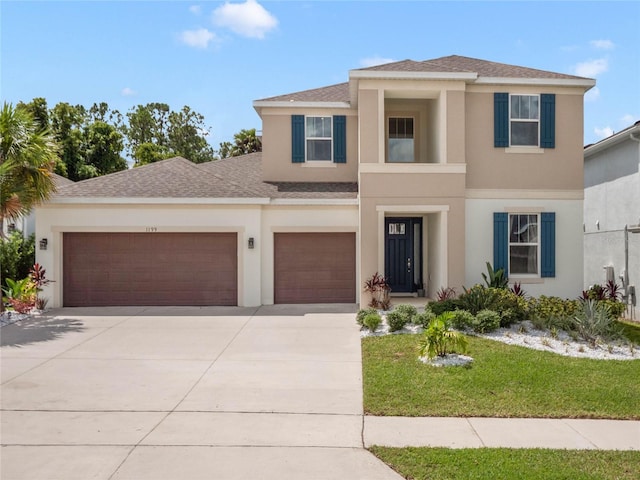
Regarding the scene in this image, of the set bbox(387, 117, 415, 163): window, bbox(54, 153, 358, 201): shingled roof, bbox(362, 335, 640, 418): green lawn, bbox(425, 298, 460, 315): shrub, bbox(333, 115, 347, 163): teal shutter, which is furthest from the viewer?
bbox(333, 115, 347, 163): teal shutter

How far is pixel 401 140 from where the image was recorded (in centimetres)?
1498

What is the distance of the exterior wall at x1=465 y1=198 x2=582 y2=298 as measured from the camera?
1312 centimetres

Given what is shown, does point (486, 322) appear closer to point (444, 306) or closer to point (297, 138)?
point (444, 306)

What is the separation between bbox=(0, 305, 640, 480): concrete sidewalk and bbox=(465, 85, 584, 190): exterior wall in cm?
649

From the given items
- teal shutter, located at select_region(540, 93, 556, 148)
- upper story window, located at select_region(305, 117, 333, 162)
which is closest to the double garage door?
upper story window, located at select_region(305, 117, 333, 162)

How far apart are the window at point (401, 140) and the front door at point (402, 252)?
1.96 m

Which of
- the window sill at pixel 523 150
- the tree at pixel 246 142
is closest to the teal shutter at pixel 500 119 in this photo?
the window sill at pixel 523 150

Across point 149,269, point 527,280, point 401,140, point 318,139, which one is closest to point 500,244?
point 527,280

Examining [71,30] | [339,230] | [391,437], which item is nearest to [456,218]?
[339,230]

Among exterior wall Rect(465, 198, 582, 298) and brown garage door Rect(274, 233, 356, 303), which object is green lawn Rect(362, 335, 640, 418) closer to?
exterior wall Rect(465, 198, 582, 298)

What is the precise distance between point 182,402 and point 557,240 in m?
11.2

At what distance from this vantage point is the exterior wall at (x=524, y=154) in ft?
43.2

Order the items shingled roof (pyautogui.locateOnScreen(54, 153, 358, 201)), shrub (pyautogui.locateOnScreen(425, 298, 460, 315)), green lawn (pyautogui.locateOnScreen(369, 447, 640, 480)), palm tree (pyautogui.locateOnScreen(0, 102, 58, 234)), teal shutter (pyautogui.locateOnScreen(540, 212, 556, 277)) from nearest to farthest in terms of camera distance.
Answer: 1. green lawn (pyautogui.locateOnScreen(369, 447, 640, 480))
2. shrub (pyautogui.locateOnScreen(425, 298, 460, 315))
3. palm tree (pyautogui.locateOnScreen(0, 102, 58, 234))
4. teal shutter (pyautogui.locateOnScreen(540, 212, 556, 277))
5. shingled roof (pyautogui.locateOnScreen(54, 153, 358, 201))

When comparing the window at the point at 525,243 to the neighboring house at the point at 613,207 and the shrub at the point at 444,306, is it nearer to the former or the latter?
the shrub at the point at 444,306
